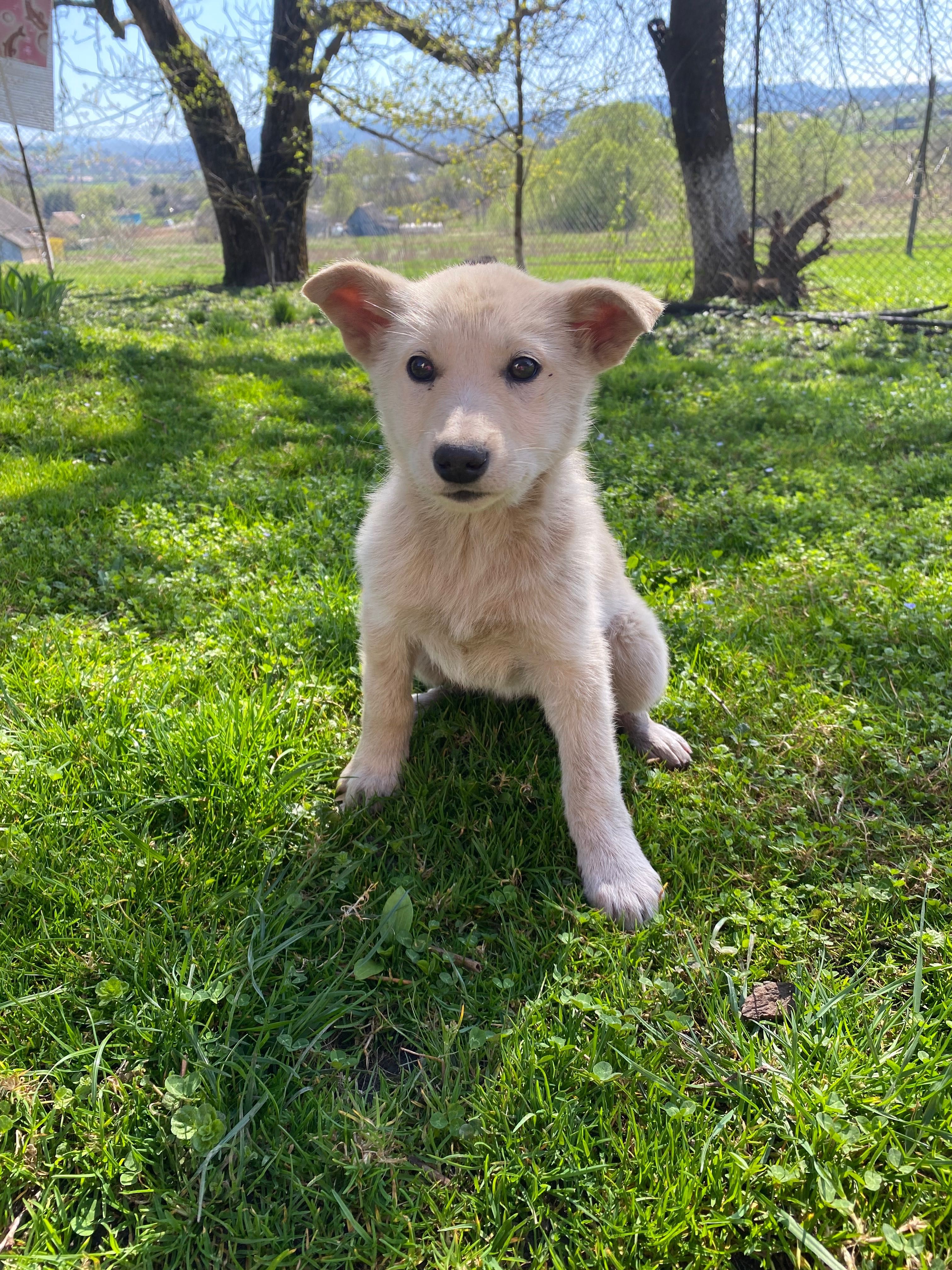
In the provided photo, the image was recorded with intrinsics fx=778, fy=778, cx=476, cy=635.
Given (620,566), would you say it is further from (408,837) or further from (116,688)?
(116,688)

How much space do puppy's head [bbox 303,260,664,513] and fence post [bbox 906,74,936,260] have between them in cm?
973

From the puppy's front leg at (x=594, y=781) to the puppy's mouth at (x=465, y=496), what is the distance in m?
0.52

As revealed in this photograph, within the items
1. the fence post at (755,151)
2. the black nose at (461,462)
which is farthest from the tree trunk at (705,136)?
the black nose at (461,462)

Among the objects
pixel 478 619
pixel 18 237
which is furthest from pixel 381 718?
pixel 18 237

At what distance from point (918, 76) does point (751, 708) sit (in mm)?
9868

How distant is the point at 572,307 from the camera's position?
89.4 inches

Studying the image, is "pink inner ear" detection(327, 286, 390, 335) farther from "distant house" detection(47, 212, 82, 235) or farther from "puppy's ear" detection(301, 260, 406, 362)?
"distant house" detection(47, 212, 82, 235)

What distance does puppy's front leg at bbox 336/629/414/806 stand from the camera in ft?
7.66

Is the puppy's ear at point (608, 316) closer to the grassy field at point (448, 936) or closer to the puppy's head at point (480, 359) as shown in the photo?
the puppy's head at point (480, 359)

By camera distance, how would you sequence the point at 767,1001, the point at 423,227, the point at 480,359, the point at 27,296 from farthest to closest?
the point at 423,227 < the point at 27,296 < the point at 480,359 < the point at 767,1001

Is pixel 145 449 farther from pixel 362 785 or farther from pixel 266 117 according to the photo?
pixel 266 117

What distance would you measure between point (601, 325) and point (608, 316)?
4cm

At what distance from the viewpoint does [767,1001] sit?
1.81 metres

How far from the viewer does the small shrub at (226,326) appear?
809cm
